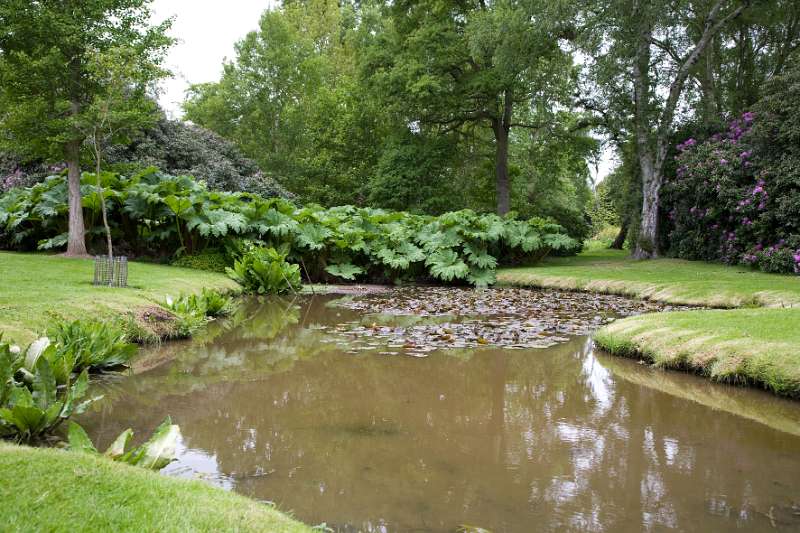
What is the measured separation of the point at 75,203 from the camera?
12.0 meters

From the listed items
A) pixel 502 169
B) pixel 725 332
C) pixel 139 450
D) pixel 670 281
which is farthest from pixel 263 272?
pixel 502 169

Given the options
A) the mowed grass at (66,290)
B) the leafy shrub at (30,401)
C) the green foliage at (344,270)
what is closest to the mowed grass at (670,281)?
the green foliage at (344,270)

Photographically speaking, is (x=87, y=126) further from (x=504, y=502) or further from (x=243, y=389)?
(x=504, y=502)

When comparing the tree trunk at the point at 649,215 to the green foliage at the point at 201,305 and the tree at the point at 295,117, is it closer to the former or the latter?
the tree at the point at 295,117

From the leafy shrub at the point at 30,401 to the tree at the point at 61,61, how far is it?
25.3 ft

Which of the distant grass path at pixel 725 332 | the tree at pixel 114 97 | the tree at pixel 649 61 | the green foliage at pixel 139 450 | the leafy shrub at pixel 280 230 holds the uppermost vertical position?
the tree at pixel 649 61

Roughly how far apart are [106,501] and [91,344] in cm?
357

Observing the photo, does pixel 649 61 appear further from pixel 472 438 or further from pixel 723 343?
pixel 472 438

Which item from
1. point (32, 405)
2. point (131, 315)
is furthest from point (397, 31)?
point (32, 405)

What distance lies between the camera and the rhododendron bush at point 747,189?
13.1 metres

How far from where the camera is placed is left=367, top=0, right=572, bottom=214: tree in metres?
17.7

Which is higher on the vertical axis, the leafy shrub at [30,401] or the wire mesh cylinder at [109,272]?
the wire mesh cylinder at [109,272]

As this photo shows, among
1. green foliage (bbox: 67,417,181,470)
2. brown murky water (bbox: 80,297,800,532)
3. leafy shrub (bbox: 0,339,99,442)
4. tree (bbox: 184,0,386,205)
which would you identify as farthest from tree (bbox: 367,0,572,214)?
green foliage (bbox: 67,417,181,470)

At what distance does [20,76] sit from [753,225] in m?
16.2
